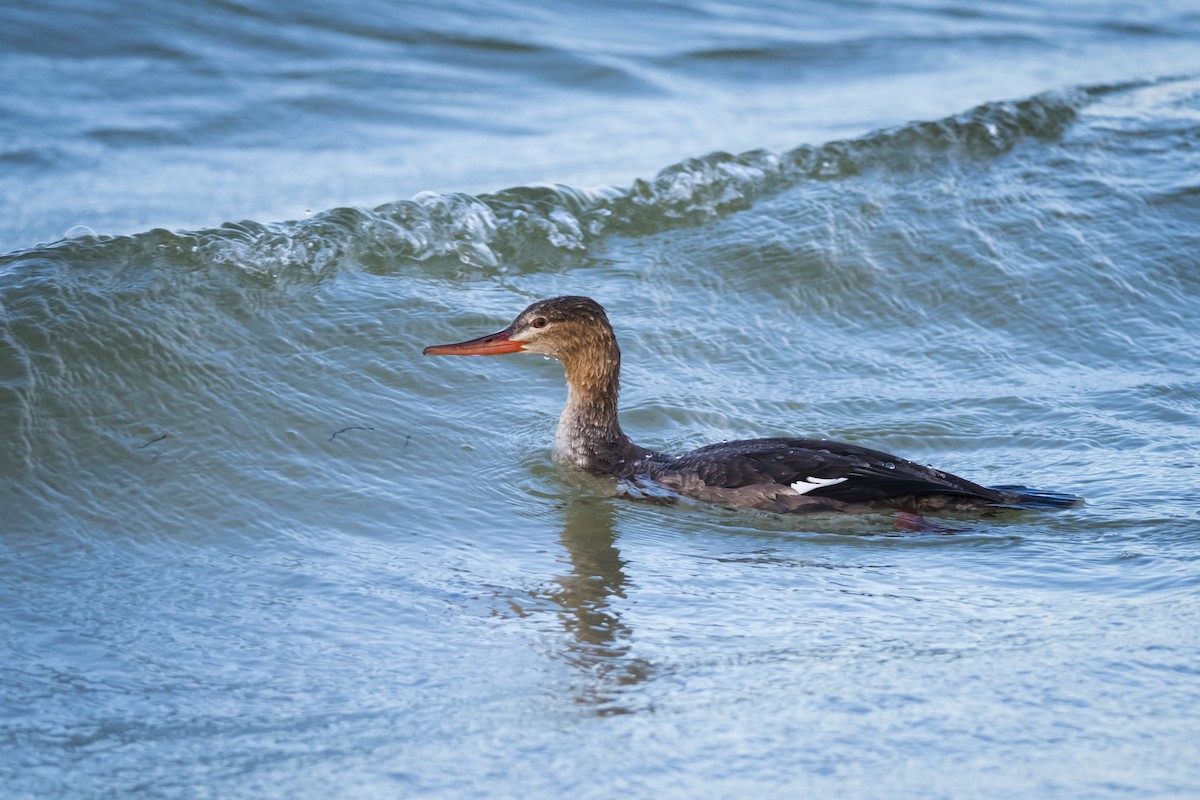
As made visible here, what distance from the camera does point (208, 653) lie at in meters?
4.57

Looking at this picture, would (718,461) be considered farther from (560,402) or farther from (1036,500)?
(560,402)

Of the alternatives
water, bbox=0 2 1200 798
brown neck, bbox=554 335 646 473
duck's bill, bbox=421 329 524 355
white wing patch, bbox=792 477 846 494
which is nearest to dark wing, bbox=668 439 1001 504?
white wing patch, bbox=792 477 846 494

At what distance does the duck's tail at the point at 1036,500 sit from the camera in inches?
245

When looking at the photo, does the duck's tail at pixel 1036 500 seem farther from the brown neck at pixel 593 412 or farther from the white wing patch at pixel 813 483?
the brown neck at pixel 593 412

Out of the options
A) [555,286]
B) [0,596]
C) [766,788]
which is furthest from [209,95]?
[766,788]

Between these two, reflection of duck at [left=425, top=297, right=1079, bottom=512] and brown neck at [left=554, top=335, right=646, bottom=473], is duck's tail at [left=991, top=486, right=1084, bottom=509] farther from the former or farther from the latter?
brown neck at [left=554, top=335, right=646, bottom=473]

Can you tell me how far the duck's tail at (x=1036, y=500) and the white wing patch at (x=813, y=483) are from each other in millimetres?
727

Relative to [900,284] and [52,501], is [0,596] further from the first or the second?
[900,284]

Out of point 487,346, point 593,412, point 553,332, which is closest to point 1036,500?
point 593,412

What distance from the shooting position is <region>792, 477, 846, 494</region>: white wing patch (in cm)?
633

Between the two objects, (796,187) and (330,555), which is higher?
(796,187)

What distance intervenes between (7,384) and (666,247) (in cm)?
459

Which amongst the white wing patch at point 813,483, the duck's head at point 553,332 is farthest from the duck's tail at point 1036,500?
the duck's head at point 553,332

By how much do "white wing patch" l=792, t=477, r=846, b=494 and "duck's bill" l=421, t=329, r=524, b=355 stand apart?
1710 mm
